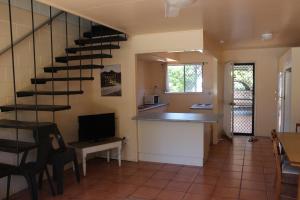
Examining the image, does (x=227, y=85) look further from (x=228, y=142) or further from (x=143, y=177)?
(x=143, y=177)

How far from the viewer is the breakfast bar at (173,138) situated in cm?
441

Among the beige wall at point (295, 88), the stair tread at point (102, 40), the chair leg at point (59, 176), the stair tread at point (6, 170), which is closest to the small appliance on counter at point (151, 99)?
the stair tread at point (102, 40)

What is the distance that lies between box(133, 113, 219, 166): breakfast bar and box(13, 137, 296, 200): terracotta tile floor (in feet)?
0.57

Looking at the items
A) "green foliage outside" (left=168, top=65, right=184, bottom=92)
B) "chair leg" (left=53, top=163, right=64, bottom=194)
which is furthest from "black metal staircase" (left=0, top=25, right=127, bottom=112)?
"green foliage outside" (left=168, top=65, right=184, bottom=92)

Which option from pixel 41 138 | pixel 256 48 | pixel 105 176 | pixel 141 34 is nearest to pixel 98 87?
pixel 141 34

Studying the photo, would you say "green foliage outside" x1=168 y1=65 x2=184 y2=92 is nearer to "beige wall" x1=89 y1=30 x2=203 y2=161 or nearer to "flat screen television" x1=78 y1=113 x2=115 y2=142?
"beige wall" x1=89 y1=30 x2=203 y2=161

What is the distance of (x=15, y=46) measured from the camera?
3469mm

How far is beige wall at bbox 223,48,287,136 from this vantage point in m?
6.35

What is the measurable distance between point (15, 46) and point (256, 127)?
18.6 feet

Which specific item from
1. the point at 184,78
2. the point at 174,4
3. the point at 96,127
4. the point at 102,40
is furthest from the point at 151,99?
the point at 174,4

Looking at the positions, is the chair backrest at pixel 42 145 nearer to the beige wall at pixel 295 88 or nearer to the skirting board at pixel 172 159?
the skirting board at pixel 172 159

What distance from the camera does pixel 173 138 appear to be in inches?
180

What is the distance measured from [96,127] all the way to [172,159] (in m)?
1.44

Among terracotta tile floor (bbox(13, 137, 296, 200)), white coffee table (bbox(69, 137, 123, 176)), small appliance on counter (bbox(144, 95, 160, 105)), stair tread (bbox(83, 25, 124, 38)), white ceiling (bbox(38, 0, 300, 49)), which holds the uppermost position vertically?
stair tread (bbox(83, 25, 124, 38))
